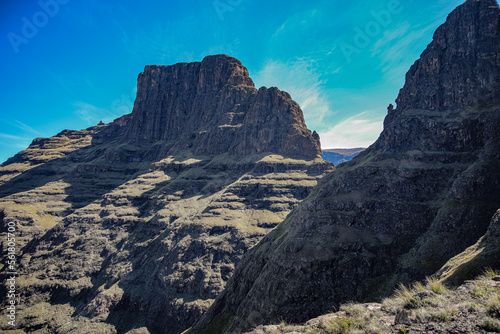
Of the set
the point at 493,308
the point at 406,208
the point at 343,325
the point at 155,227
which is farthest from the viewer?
the point at 155,227

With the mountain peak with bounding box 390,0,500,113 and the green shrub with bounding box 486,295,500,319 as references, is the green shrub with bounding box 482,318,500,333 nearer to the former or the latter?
the green shrub with bounding box 486,295,500,319

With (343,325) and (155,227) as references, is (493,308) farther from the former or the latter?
(155,227)

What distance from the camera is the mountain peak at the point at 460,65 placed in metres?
75.2

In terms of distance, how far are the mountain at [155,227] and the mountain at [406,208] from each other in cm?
3233

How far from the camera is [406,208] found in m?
56.7

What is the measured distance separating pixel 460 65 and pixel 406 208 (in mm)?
60595

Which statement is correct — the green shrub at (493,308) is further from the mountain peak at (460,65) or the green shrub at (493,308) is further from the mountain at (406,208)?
the mountain peak at (460,65)

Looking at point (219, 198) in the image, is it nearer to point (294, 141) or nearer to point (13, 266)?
point (294, 141)

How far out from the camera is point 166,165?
183 meters

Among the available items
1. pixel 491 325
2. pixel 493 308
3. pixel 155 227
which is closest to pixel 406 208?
pixel 493 308

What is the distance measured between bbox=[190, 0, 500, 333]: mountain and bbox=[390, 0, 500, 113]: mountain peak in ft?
1.02

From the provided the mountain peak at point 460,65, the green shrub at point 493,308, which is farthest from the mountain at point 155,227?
the green shrub at point 493,308

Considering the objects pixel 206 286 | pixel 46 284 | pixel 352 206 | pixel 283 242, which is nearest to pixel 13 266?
pixel 46 284

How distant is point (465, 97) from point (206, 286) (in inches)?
4151
